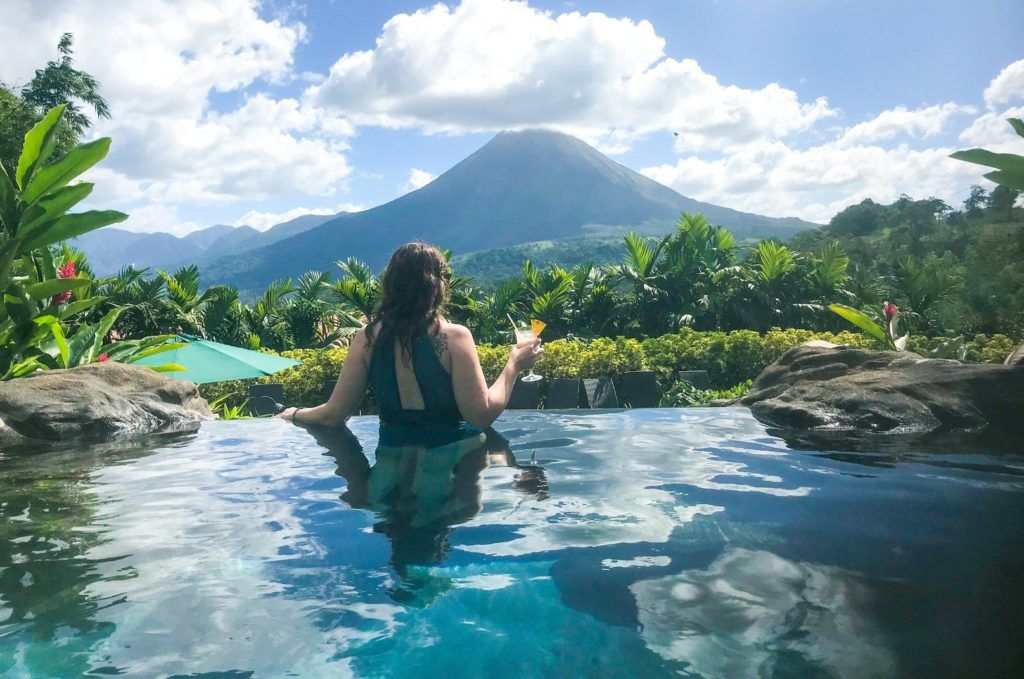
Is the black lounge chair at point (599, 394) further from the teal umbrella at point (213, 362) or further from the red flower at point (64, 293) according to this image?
the red flower at point (64, 293)

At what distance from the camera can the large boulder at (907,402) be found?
4.60 m

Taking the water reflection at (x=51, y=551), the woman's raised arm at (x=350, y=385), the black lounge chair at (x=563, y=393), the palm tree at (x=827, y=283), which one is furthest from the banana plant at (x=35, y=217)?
the palm tree at (x=827, y=283)

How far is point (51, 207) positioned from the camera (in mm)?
5703

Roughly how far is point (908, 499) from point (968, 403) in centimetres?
176

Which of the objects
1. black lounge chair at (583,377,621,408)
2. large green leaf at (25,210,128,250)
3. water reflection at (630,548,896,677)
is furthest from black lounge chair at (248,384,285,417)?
water reflection at (630,548,896,677)

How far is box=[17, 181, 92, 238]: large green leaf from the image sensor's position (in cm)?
563

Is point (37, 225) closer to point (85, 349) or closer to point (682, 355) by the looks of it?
point (85, 349)

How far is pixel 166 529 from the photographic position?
3230 mm

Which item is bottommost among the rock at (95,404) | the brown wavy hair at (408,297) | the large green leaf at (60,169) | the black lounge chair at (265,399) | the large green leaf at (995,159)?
the black lounge chair at (265,399)

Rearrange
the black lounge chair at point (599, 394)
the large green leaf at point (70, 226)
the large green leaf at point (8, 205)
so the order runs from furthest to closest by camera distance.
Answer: the black lounge chair at point (599, 394) → the large green leaf at point (70, 226) → the large green leaf at point (8, 205)

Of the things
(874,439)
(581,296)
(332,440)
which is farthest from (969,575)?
(581,296)

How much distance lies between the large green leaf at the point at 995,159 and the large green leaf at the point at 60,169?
21.4 feet

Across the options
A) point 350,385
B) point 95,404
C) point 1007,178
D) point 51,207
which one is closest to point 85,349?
point 51,207

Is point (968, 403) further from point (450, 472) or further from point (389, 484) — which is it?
point (389, 484)
